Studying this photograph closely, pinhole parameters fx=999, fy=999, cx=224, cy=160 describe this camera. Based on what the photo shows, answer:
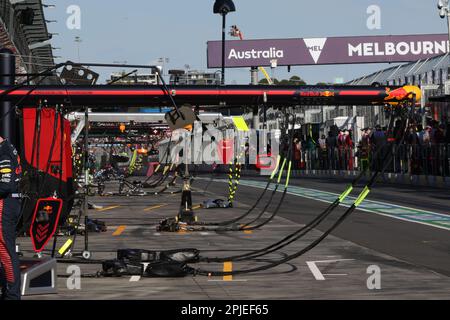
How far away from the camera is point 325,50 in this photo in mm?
98062

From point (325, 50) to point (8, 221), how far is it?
88.4 m

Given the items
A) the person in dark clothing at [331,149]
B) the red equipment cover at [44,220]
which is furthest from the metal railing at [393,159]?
the red equipment cover at [44,220]

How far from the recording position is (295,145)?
58.5 meters

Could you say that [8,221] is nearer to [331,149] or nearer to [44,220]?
[44,220]

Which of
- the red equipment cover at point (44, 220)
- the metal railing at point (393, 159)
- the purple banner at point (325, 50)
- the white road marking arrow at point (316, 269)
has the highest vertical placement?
the purple banner at point (325, 50)

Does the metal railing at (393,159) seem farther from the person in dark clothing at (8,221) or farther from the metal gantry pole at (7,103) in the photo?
the person in dark clothing at (8,221)

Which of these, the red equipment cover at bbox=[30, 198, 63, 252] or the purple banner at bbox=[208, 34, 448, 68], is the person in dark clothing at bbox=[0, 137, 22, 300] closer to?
the red equipment cover at bbox=[30, 198, 63, 252]

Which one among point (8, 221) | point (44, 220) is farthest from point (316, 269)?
point (8, 221)

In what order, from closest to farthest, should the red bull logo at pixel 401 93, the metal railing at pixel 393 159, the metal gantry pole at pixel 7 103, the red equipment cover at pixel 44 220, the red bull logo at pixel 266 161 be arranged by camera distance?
the red equipment cover at pixel 44 220 → the red bull logo at pixel 401 93 → the metal gantry pole at pixel 7 103 → the metal railing at pixel 393 159 → the red bull logo at pixel 266 161

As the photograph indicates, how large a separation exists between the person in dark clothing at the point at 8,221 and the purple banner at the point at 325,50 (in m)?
85.9

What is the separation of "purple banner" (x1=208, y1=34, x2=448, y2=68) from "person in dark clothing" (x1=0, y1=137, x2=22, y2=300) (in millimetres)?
85904

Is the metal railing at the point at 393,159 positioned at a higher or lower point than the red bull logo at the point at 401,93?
lower

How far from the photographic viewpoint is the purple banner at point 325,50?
97188mm

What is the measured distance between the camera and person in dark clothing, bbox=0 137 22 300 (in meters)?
11.1
